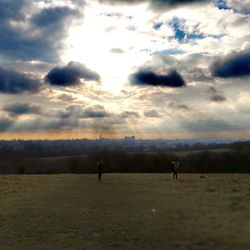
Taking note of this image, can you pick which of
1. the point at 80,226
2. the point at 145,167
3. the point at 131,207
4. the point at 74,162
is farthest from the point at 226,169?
the point at 80,226

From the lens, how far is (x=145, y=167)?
91.0 meters

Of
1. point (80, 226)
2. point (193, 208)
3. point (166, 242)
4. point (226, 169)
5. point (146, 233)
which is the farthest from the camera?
point (226, 169)

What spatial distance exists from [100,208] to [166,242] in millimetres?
10778

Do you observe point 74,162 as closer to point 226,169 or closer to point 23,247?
point 226,169

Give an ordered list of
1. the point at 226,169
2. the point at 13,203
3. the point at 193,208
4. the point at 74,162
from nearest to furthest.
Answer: the point at 193,208, the point at 13,203, the point at 226,169, the point at 74,162

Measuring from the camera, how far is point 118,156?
10500 cm

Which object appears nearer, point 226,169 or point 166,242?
point 166,242

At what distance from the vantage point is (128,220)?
23.7 metres

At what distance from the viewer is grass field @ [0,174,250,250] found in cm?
1817

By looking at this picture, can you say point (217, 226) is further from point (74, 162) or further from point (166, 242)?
point (74, 162)

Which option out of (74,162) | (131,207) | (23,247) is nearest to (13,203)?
(131,207)

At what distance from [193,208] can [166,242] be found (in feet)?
28.4

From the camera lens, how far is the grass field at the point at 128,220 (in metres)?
18.2

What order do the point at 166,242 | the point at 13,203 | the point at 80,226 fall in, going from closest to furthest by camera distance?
the point at 166,242 < the point at 80,226 < the point at 13,203
